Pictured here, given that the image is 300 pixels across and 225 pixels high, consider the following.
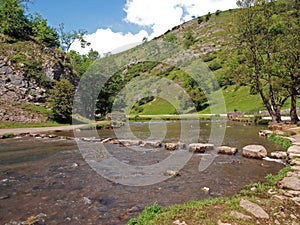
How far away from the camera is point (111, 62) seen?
7150cm

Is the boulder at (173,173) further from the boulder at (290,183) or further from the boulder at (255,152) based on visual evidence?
the boulder at (255,152)

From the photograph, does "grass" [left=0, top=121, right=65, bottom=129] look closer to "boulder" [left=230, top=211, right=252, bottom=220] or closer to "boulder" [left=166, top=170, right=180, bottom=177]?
"boulder" [left=166, top=170, right=180, bottom=177]

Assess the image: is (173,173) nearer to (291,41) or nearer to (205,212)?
(205,212)

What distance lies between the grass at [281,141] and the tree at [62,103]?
39.3 m

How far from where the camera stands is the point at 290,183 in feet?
32.3

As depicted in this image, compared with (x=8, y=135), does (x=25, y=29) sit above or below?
above

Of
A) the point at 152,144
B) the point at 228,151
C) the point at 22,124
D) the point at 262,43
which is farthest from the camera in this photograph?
the point at 22,124

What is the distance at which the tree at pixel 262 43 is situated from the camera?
30.8m

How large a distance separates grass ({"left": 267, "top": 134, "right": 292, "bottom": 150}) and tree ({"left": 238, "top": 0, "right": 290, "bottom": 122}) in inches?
384

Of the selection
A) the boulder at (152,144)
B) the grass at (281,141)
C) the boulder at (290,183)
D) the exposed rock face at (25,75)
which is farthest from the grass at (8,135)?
the boulder at (290,183)

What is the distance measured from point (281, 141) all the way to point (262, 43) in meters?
15.9

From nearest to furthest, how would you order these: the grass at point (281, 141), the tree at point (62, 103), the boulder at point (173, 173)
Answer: the boulder at point (173, 173)
the grass at point (281, 141)
the tree at point (62, 103)

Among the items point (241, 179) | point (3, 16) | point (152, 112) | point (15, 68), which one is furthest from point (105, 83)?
point (241, 179)

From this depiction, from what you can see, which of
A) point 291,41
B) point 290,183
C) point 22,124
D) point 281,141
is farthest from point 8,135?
point 291,41
